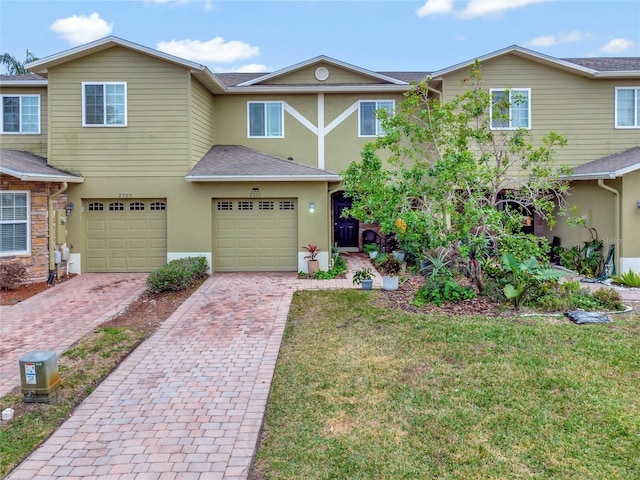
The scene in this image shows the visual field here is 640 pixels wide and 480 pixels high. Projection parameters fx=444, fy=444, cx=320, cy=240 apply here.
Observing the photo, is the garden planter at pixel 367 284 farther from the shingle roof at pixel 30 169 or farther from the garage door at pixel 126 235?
the shingle roof at pixel 30 169

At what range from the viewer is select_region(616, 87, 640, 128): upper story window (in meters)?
14.1

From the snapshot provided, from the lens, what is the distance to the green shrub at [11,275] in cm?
1070

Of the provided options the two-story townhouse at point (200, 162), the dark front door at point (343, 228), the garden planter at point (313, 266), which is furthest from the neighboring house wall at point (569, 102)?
the garden planter at point (313, 266)

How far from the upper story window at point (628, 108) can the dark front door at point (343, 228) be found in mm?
9446

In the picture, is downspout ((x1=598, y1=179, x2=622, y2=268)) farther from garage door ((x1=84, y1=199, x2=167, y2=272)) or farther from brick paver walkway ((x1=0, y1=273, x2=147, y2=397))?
brick paver walkway ((x1=0, y1=273, x2=147, y2=397))

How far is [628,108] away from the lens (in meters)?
14.1

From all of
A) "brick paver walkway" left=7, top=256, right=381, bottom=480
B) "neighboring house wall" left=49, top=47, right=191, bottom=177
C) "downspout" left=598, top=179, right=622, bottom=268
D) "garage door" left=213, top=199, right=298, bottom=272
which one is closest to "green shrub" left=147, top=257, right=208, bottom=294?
"garage door" left=213, top=199, right=298, bottom=272

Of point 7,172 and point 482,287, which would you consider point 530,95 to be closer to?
point 482,287

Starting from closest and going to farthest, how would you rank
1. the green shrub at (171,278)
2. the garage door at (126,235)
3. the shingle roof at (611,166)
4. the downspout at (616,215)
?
1. the green shrub at (171,278)
2. the shingle roof at (611,166)
3. the downspout at (616,215)
4. the garage door at (126,235)

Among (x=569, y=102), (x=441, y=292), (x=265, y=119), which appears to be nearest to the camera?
(x=441, y=292)

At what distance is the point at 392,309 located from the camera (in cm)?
865

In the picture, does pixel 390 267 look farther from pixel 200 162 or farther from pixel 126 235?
pixel 126 235

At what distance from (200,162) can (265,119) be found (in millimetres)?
3025

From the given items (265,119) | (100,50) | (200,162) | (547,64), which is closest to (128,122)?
(100,50)
